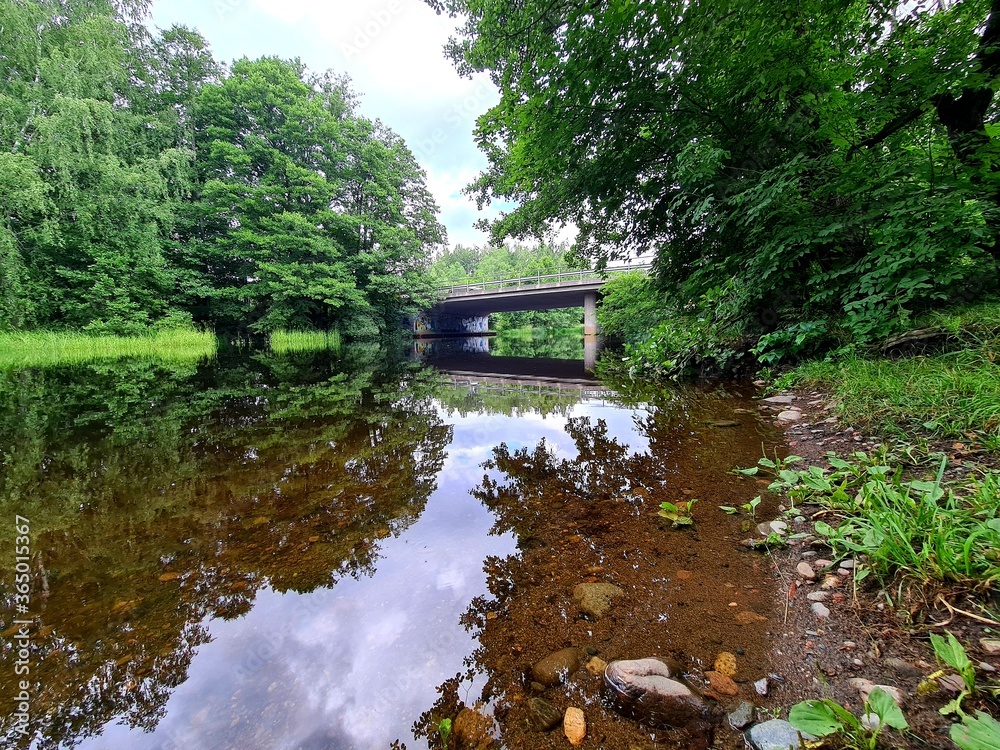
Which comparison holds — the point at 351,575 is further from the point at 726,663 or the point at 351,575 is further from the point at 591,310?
the point at 591,310

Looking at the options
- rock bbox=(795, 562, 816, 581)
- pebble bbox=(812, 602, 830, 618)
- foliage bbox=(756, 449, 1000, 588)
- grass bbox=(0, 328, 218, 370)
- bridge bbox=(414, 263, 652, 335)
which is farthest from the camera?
bridge bbox=(414, 263, 652, 335)

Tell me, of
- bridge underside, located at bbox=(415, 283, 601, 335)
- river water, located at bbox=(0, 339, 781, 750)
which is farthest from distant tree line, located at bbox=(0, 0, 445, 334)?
river water, located at bbox=(0, 339, 781, 750)

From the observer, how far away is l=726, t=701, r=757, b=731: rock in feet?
3.25

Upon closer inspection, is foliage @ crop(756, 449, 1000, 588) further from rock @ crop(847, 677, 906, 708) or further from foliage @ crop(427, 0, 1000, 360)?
foliage @ crop(427, 0, 1000, 360)

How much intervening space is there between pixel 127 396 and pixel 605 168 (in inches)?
311

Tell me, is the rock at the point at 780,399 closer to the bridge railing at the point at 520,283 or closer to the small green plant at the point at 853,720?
the small green plant at the point at 853,720

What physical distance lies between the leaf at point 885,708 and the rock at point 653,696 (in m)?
0.38

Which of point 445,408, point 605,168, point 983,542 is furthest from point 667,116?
point 983,542

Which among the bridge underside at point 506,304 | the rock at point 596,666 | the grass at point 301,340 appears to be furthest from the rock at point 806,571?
the bridge underside at point 506,304

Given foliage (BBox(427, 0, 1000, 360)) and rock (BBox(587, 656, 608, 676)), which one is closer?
rock (BBox(587, 656, 608, 676))

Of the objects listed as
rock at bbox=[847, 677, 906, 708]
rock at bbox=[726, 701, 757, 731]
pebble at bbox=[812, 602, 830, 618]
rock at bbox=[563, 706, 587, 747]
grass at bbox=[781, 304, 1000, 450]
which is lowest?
rock at bbox=[563, 706, 587, 747]

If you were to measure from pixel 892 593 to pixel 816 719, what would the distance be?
69 centimetres

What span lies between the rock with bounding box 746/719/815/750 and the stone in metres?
0.13

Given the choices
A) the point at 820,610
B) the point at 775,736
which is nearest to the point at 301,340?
the point at 820,610
